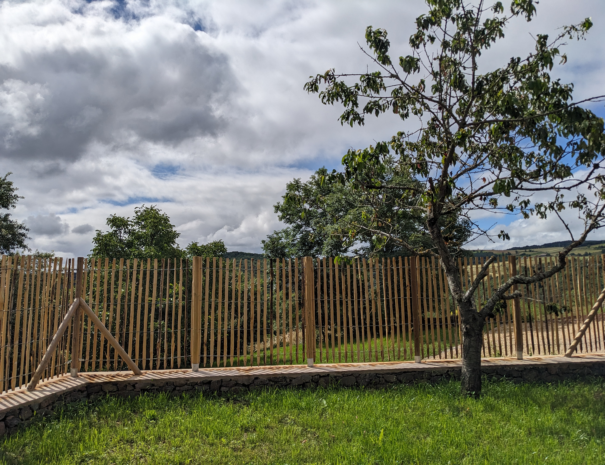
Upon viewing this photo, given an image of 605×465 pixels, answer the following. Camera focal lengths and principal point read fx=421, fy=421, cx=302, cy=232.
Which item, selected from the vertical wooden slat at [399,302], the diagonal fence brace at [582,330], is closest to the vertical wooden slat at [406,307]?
the vertical wooden slat at [399,302]

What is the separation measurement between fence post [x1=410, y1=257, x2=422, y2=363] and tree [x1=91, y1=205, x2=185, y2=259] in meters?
12.9

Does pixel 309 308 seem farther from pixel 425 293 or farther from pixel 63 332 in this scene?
pixel 63 332

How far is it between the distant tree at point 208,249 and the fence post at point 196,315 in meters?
17.9

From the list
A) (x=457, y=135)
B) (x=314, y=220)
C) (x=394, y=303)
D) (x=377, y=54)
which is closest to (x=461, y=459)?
(x=394, y=303)

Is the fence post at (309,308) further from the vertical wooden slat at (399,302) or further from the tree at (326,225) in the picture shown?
the tree at (326,225)

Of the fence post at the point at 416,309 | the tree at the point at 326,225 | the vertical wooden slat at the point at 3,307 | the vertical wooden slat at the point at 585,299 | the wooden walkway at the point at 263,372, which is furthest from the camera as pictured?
the tree at the point at 326,225

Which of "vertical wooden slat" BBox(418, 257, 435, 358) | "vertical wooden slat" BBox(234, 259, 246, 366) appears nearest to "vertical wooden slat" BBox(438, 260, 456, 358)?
"vertical wooden slat" BBox(418, 257, 435, 358)

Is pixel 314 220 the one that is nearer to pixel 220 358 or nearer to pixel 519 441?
pixel 220 358

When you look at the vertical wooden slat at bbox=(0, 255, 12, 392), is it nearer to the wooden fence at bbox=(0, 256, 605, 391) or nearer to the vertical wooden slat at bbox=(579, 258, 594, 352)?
the wooden fence at bbox=(0, 256, 605, 391)

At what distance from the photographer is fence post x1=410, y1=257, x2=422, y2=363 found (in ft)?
26.4

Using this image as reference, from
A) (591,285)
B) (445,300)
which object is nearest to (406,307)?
(445,300)

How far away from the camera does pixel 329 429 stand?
5406 millimetres

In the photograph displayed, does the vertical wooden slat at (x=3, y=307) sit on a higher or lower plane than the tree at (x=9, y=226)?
lower

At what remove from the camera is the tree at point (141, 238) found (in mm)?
18750
